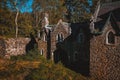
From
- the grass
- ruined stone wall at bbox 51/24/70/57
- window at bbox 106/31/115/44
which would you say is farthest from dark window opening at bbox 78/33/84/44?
window at bbox 106/31/115/44

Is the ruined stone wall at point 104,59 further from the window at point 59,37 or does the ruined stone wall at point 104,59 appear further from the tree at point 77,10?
the tree at point 77,10

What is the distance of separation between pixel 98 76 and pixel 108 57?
274cm

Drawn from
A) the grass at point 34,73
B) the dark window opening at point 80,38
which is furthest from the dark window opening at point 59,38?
the grass at point 34,73

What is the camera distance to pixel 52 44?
42.5 metres

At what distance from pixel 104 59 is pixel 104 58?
0.12m

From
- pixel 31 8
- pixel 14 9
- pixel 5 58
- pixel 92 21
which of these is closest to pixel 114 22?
pixel 92 21

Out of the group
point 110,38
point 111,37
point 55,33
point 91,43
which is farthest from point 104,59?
point 55,33

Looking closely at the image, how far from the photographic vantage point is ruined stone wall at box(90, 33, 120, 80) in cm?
3162

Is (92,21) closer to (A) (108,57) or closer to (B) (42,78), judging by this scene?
(A) (108,57)

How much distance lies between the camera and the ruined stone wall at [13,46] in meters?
44.2

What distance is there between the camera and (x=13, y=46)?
150 feet

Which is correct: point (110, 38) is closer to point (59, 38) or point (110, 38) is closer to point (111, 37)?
point (111, 37)

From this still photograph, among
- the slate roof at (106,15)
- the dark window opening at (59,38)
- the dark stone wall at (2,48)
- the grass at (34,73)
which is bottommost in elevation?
the grass at (34,73)

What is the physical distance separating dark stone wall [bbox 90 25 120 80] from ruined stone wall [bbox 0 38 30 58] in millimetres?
17171
